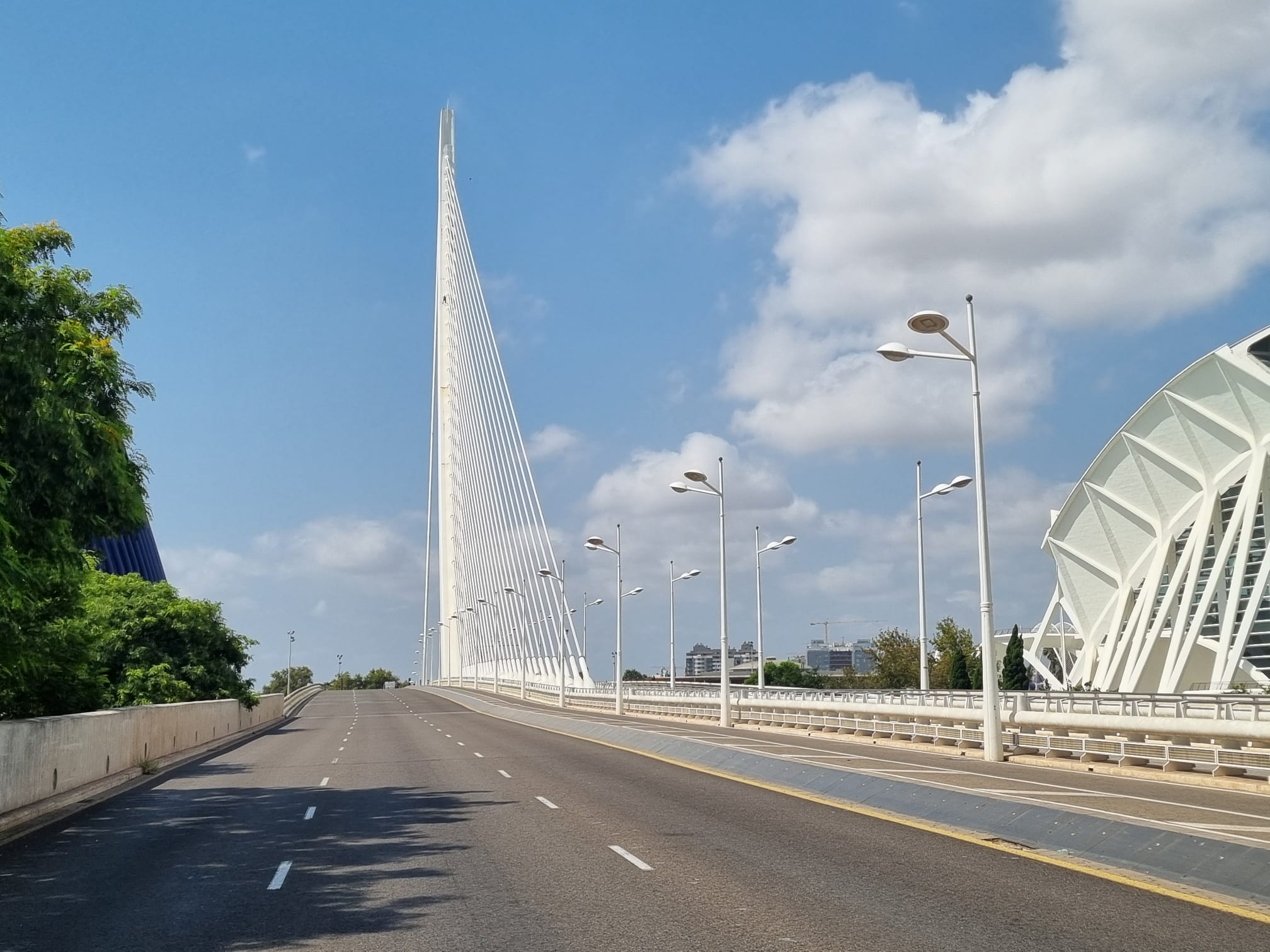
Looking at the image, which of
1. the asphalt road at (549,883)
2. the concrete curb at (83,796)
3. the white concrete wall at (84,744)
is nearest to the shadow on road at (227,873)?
the asphalt road at (549,883)

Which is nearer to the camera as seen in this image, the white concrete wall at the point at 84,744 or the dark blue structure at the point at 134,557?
the white concrete wall at the point at 84,744

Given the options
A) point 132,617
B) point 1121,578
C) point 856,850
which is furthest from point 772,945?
point 1121,578

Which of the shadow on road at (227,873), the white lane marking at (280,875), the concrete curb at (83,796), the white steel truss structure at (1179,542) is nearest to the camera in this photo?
the shadow on road at (227,873)

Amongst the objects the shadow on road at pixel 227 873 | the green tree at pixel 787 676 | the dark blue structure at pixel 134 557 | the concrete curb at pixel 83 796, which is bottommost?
the green tree at pixel 787 676

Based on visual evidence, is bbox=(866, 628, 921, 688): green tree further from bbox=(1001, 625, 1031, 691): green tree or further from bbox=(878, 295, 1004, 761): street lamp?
bbox=(878, 295, 1004, 761): street lamp

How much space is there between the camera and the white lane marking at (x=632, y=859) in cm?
1177

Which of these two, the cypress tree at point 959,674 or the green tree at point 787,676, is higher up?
the cypress tree at point 959,674

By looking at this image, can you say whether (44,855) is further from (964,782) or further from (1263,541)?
(1263,541)

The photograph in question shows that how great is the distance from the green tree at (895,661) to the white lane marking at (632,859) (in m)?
90.9

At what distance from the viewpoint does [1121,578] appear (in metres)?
78.6

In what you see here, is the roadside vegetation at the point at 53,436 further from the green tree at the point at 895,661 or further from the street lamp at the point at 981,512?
the green tree at the point at 895,661

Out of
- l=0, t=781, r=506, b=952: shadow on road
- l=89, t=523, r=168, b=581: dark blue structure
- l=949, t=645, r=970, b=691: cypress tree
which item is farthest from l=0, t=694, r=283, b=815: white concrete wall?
l=949, t=645, r=970, b=691: cypress tree

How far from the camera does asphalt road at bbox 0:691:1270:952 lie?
8.64m

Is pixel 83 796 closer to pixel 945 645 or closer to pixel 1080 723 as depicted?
pixel 1080 723
